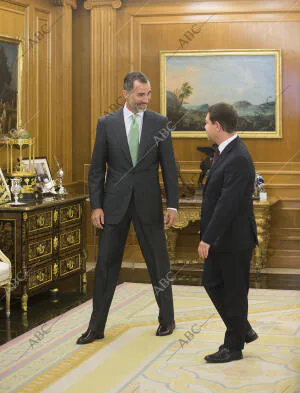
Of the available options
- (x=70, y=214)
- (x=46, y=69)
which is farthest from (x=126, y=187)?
(x=46, y=69)

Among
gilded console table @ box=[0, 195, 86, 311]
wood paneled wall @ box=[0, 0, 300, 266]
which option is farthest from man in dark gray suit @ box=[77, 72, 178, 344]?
wood paneled wall @ box=[0, 0, 300, 266]

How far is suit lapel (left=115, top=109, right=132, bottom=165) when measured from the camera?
532cm

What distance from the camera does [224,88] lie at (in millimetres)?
9227

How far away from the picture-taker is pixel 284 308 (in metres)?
6.52

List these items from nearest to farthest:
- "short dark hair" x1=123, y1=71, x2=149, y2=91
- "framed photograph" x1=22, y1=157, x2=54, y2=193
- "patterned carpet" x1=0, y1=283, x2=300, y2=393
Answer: "patterned carpet" x1=0, y1=283, x2=300, y2=393 → "short dark hair" x1=123, y1=71, x2=149, y2=91 → "framed photograph" x1=22, y1=157, x2=54, y2=193

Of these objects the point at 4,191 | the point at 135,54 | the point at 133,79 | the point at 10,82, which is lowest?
the point at 4,191

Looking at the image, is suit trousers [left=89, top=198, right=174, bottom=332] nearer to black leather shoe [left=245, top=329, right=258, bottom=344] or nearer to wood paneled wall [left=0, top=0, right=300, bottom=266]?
black leather shoe [left=245, top=329, right=258, bottom=344]

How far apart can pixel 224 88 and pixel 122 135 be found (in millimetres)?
4146

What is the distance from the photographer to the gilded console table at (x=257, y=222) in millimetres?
8398

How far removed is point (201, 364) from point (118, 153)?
166 cm

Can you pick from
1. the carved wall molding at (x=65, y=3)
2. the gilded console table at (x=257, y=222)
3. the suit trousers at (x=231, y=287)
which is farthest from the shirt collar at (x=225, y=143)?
the carved wall molding at (x=65, y=3)

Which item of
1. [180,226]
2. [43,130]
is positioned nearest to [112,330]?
[180,226]

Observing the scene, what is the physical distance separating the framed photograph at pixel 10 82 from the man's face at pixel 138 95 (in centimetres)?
256

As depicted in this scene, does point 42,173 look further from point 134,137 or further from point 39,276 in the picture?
point 134,137
